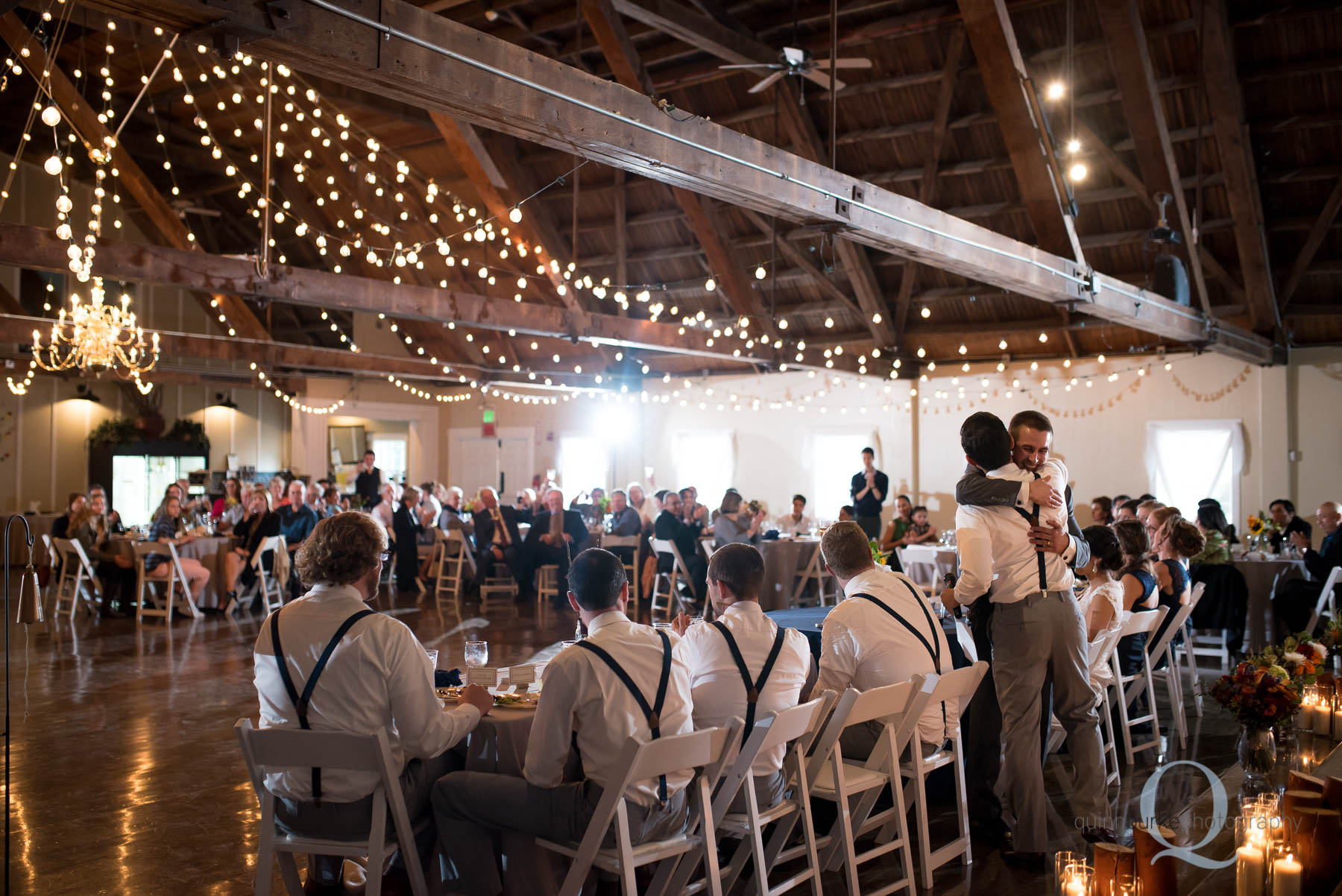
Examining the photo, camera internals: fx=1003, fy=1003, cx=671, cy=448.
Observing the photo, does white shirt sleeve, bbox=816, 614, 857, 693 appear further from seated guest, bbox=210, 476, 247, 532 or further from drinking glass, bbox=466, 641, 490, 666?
seated guest, bbox=210, 476, 247, 532

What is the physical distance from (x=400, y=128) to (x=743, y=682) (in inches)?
467

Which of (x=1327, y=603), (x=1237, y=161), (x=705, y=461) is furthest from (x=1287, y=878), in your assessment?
(x=705, y=461)

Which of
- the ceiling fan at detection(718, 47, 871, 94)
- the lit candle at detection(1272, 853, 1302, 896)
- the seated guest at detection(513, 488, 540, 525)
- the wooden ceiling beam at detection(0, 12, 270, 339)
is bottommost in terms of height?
the lit candle at detection(1272, 853, 1302, 896)

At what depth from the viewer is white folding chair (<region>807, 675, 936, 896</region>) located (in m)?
3.20

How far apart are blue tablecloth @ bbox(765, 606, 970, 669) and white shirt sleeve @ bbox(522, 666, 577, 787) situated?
1.83 m

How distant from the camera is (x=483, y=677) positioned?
351cm

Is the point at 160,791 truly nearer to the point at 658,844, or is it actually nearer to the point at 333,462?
the point at 658,844

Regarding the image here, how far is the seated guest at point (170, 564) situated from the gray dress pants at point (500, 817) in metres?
7.65

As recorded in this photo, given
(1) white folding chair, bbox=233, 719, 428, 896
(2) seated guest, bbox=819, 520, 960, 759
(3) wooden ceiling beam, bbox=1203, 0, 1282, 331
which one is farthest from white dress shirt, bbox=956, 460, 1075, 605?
(3) wooden ceiling beam, bbox=1203, 0, 1282, 331

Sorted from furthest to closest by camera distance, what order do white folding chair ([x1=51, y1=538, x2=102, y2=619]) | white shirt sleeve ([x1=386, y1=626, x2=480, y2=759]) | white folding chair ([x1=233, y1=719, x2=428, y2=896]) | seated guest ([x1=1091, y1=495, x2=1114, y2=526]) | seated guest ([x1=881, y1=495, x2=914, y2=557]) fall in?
seated guest ([x1=881, y1=495, x2=914, y2=557]) < white folding chair ([x1=51, y1=538, x2=102, y2=619]) < seated guest ([x1=1091, y1=495, x2=1114, y2=526]) < white shirt sleeve ([x1=386, y1=626, x2=480, y2=759]) < white folding chair ([x1=233, y1=719, x2=428, y2=896])

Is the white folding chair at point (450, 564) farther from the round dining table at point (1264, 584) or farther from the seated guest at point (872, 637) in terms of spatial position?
the seated guest at point (872, 637)

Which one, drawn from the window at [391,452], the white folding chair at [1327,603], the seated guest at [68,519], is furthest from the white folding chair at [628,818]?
the window at [391,452]

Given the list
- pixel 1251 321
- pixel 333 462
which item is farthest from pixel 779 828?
pixel 333 462

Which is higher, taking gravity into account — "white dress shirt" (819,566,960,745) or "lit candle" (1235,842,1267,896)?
"white dress shirt" (819,566,960,745)
